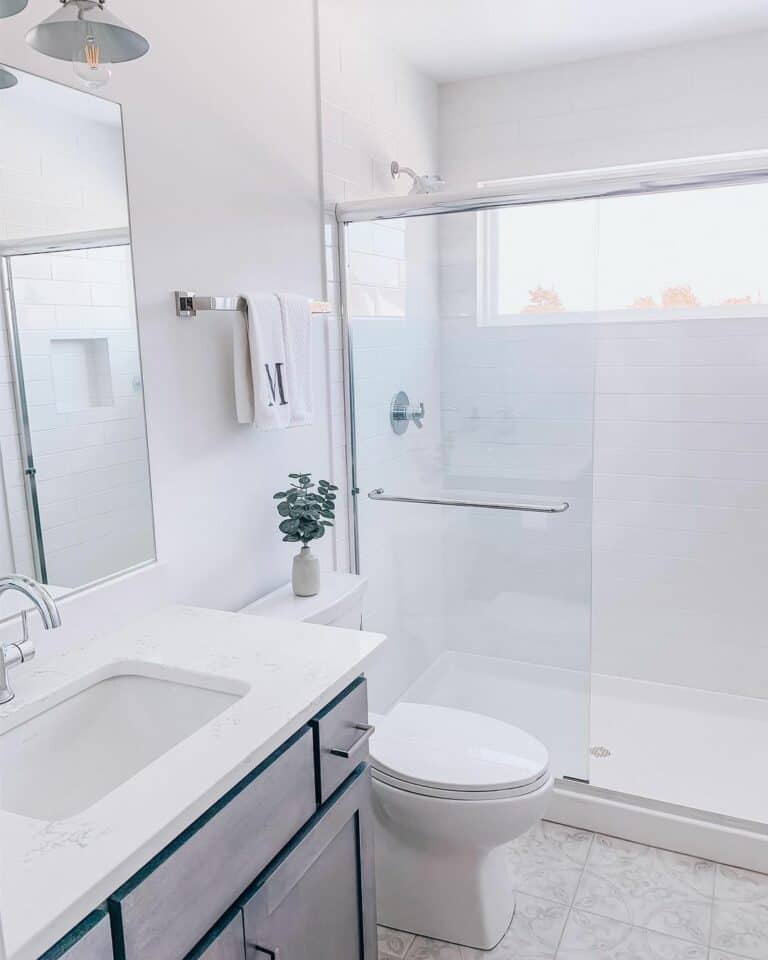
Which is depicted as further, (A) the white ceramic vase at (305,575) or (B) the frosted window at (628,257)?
(B) the frosted window at (628,257)

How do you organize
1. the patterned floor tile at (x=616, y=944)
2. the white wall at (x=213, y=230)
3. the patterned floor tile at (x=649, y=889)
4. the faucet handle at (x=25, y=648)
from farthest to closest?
1. the patterned floor tile at (x=649, y=889)
2. the patterned floor tile at (x=616, y=944)
3. the white wall at (x=213, y=230)
4. the faucet handle at (x=25, y=648)

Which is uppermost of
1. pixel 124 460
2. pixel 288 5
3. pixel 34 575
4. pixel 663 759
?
pixel 288 5

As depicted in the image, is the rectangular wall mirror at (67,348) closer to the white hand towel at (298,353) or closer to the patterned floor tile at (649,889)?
the white hand towel at (298,353)

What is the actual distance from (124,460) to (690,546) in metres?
2.27

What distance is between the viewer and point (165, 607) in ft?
5.84

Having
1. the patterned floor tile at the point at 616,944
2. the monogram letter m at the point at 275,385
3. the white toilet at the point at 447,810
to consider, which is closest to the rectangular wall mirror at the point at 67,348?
the monogram letter m at the point at 275,385

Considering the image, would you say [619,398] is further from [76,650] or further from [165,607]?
[76,650]

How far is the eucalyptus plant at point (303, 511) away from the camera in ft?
6.91

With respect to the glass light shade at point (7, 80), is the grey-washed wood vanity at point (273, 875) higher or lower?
lower

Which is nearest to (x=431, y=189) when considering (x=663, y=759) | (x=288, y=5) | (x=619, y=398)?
(x=288, y=5)

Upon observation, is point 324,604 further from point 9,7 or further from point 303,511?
point 9,7

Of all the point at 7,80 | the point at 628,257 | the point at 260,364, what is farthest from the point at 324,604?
the point at 628,257

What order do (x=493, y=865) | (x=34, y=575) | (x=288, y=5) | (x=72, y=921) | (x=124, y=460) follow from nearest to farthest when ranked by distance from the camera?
(x=72, y=921) → (x=34, y=575) → (x=124, y=460) → (x=493, y=865) → (x=288, y=5)

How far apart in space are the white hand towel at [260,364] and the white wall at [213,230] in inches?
2.4
